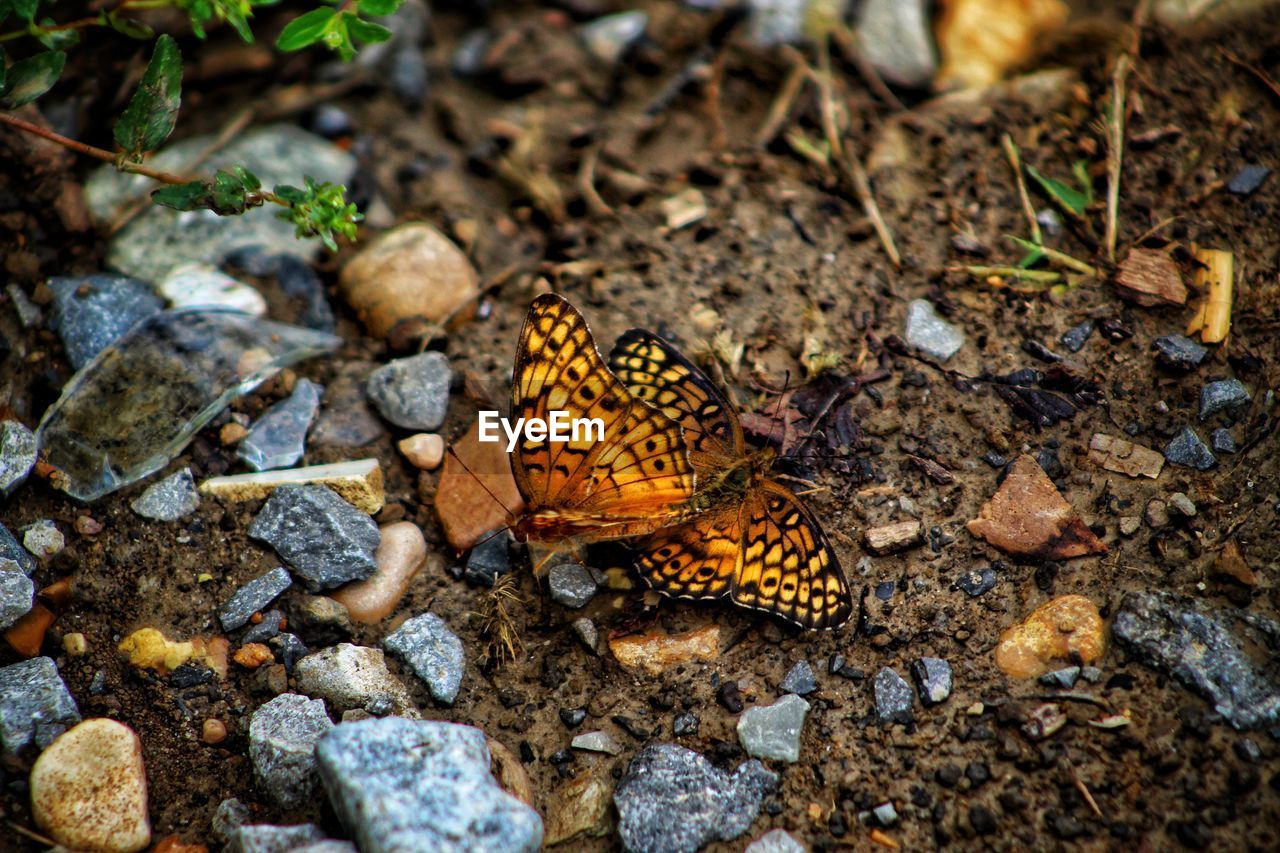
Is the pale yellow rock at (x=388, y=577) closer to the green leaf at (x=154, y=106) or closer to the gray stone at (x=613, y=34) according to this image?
the green leaf at (x=154, y=106)

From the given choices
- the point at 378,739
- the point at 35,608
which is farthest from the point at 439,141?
the point at 378,739

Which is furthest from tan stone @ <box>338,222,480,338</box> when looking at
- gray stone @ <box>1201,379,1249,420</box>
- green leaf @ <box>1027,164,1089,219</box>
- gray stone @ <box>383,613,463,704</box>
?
gray stone @ <box>1201,379,1249,420</box>

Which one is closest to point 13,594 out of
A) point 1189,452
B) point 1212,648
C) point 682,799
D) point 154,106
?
point 154,106

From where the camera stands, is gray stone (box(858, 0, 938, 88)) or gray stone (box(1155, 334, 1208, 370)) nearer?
gray stone (box(1155, 334, 1208, 370))

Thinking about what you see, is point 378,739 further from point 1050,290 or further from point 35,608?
point 1050,290

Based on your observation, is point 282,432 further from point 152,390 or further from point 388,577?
point 388,577

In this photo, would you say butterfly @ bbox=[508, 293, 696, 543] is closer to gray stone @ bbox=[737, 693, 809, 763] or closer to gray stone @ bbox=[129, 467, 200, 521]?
gray stone @ bbox=[737, 693, 809, 763]
